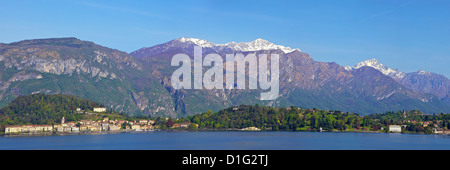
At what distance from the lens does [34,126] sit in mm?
197125
